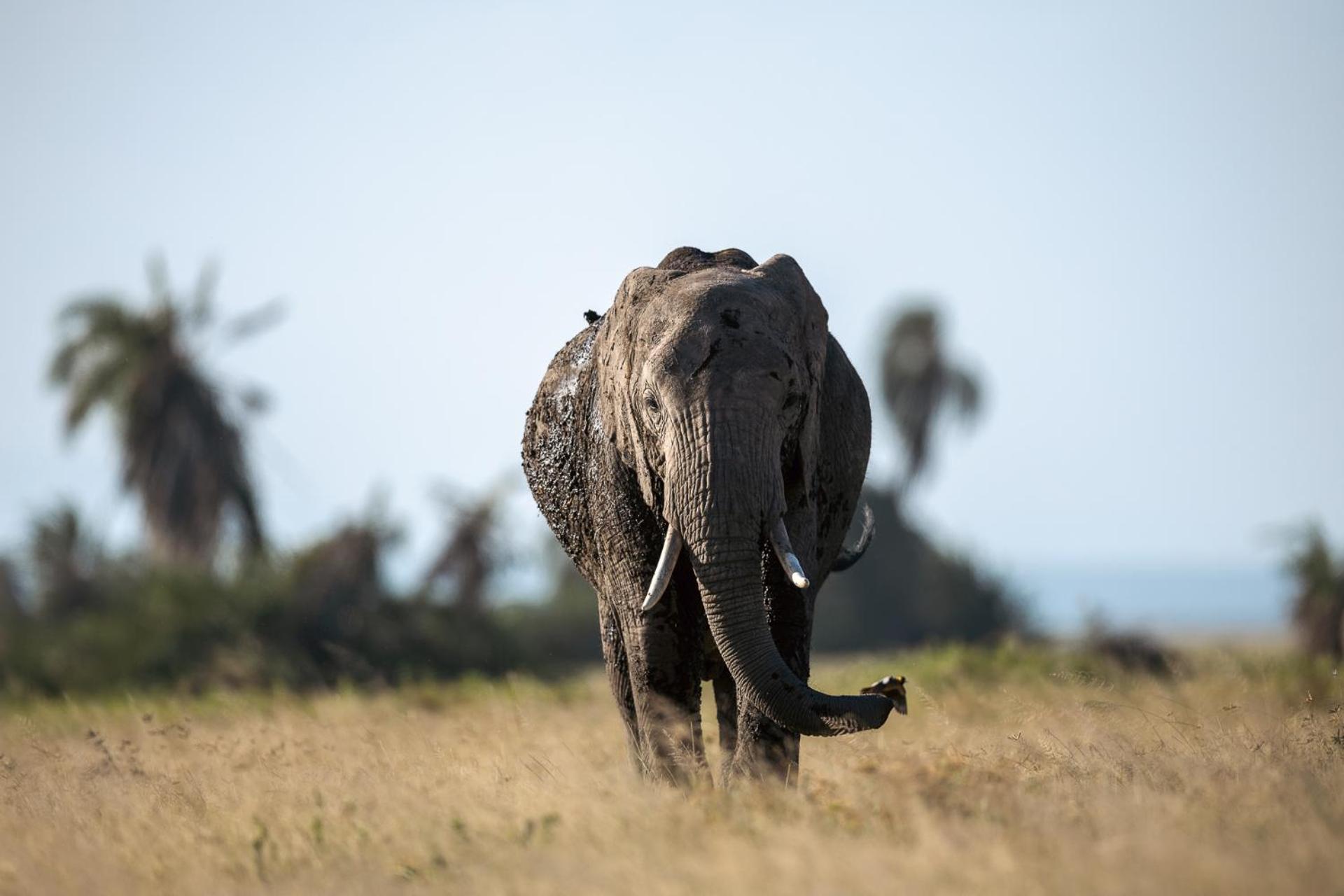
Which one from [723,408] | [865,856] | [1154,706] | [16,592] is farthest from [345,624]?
[865,856]

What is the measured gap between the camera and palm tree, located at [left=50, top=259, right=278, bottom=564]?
1194 inches

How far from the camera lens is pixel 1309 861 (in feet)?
18.3

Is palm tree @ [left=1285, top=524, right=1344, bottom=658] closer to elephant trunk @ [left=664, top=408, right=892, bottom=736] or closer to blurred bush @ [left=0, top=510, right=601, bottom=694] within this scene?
blurred bush @ [left=0, top=510, right=601, bottom=694]

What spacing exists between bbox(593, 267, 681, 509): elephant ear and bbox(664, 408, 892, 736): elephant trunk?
0.45 meters

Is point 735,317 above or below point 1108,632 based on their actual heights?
above

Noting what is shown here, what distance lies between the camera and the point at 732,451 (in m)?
7.53

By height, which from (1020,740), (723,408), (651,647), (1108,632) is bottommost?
(1108,632)

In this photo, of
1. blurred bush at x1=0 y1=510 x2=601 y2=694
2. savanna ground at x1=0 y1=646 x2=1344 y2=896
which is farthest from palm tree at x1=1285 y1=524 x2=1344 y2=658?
savanna ground at x1=0 y1=646 x2=1344 y2=896

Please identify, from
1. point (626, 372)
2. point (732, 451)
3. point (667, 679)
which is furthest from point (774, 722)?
point (626, 372)

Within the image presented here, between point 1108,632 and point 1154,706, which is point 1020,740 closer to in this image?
point 1154,706

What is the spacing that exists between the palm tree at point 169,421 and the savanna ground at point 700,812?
1854cm

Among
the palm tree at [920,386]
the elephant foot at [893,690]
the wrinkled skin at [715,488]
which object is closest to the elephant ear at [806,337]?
the wrinkled skin at [715,488]

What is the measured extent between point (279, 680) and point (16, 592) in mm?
14552

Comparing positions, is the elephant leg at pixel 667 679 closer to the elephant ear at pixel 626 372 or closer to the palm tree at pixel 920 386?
the elephant ear at pixel 626 372
